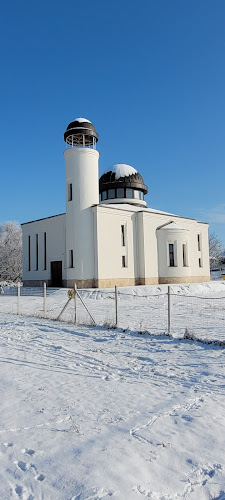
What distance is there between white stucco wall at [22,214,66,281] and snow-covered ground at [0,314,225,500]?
2204cm

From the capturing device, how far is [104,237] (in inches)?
1107

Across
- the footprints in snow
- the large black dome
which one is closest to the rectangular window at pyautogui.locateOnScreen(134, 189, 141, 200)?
the large black dome

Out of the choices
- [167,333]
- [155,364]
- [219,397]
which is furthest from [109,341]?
[219,397]

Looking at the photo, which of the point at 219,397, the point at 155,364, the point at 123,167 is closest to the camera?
the point at 219,397

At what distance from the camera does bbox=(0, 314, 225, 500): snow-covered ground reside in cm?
346

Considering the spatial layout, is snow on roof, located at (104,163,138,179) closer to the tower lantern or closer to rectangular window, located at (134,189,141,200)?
rectangular window, located at (134,189,141,200)

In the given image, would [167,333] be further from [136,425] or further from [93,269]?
[93,269]

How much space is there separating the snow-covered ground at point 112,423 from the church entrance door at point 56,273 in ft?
71.8

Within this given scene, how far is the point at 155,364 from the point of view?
7.72m

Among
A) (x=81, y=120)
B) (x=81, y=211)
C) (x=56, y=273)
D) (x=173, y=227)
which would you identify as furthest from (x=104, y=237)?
(x=81, y=120)

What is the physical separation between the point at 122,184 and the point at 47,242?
9393 mm

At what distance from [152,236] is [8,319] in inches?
746

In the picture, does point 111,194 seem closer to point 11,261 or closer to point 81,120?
point 81,120

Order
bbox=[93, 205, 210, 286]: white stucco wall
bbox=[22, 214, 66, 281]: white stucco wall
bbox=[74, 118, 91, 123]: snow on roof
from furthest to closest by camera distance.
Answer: bbox=[22, 214, 66, 281]: white stucco wall, bbox=[74, 118, 91, 123]: snow on roof, bbox=[93, 205, 210, 286]: white stucco wall
